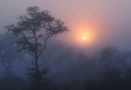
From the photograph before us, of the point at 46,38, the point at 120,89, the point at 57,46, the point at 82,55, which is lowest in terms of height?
the point at 120,89

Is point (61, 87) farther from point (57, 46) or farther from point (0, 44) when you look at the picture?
point (57, 46)

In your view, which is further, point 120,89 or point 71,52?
point 71,52

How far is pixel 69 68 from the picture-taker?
7225 cm

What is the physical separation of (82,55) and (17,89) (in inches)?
1303

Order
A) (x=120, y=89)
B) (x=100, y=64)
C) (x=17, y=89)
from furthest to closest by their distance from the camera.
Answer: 1. (x=100, y=64)
2. (x=17, y=89)
3. (x=120, y=89)

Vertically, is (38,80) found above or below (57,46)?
below

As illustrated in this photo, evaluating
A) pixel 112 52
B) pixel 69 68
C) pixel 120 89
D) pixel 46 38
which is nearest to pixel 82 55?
pixel 112 52

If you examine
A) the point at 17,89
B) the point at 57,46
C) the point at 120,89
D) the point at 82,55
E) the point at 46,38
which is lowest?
the point at 120,89

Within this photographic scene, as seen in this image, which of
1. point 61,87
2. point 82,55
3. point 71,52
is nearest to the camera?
point 61,87

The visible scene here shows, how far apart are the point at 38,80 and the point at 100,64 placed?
22976mm

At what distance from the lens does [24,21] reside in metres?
54.5

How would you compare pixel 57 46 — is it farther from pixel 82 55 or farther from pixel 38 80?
pixel 38 80

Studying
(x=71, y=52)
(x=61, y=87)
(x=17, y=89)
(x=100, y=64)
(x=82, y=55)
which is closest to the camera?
(x=61, y=87)

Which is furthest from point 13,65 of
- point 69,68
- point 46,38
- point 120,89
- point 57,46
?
point 120,89
